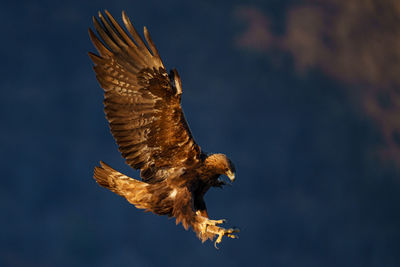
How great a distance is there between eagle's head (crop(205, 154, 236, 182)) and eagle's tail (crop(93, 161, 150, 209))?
1032 mm

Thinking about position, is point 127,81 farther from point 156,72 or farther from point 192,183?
point 192,183

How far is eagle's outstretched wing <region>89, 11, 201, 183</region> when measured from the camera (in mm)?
7090

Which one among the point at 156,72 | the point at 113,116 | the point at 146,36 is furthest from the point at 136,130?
the point at 146,36

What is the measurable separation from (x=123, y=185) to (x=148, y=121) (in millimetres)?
1013

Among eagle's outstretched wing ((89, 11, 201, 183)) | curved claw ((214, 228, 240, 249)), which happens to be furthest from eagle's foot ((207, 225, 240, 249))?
eagle's outstretched wing ((89, 11, 201, 183))

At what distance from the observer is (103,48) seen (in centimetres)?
716

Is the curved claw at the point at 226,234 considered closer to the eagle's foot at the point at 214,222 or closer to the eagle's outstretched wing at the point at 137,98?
the eagle's foot at the point at 214,222

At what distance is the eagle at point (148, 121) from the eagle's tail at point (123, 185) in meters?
0.01

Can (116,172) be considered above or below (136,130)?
below

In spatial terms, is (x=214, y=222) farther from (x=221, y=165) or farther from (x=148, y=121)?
(x=148, y=121)

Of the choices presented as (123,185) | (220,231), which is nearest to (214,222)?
(220,231)

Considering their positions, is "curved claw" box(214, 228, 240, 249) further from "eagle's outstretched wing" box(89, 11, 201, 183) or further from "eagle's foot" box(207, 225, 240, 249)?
"eagle's outstretched wing" box(89, 11, 201, 183)

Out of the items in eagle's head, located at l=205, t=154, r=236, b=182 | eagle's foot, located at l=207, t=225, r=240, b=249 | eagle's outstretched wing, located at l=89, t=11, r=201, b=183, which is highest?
eagle's outstretched wing, located at l=89, t=11, r=201, b=183

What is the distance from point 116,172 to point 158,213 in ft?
2.99
